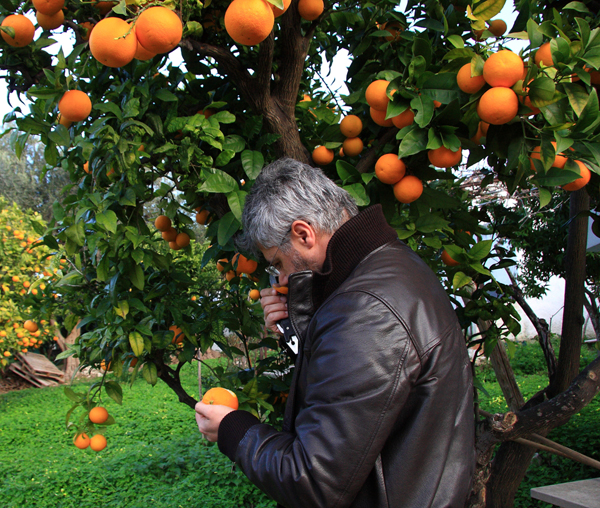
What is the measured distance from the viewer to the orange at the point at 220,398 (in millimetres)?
1189

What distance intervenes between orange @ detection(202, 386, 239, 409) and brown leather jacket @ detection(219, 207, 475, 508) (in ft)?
0.60

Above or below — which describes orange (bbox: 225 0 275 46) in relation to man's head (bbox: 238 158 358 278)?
above

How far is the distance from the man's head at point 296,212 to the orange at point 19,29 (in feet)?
2.38

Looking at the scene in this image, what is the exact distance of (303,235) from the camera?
109 centimetres

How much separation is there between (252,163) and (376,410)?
0.82m

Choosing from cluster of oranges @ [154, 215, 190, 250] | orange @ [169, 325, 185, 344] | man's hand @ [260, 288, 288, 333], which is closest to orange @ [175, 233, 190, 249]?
cluster of oranges @ [154, 215, 190, 250]

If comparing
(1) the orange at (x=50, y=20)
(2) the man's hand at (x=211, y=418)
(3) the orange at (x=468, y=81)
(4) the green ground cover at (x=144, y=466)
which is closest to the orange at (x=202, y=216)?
(1) the orange at (x=50, y=20)

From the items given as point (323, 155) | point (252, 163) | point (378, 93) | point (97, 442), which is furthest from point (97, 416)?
point (378, 93)

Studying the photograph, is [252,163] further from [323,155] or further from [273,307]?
[273,307]

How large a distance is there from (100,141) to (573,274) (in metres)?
2.12

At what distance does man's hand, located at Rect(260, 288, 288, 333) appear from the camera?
1.36 metres

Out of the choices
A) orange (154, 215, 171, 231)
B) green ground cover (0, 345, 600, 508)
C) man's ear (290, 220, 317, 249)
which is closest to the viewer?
man's ear (290, 220, 317, 249)

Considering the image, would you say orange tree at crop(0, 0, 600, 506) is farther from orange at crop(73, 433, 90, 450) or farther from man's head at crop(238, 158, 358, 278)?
orange at crop(73, 433, 90, 450)

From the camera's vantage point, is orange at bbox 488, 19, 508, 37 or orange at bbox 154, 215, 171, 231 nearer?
orange at bbox 488, 19, 508, 37
